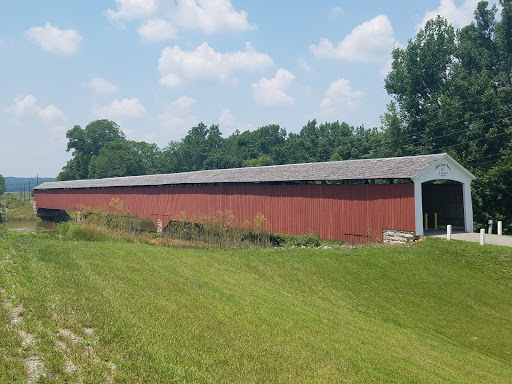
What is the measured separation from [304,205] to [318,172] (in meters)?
1.79

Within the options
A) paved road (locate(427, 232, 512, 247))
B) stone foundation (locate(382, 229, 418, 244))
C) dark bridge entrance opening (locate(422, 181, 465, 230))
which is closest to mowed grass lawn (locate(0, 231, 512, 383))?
paved road (locate(427, 232, 512, 247))

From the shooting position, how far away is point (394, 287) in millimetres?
10852

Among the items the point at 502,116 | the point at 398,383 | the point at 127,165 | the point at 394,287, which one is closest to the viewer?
the point at 398,383

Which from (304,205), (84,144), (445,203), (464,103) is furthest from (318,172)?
(84,144)

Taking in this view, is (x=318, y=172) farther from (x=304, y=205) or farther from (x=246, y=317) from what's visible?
(x=246, y=317)

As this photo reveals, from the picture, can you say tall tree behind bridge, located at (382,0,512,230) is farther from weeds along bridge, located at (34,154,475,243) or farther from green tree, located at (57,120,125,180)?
green tree, located at (57,120,125,180)

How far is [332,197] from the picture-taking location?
18.9 m

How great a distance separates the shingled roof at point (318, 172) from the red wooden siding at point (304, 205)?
53cm

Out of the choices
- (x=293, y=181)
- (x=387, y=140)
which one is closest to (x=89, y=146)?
(x=387, y=140)

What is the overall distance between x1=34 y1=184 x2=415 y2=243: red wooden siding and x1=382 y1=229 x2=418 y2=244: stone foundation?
0.56 ft

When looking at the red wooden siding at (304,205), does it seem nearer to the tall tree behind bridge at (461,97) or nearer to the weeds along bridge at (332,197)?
the weeds along bridge at (332,197)

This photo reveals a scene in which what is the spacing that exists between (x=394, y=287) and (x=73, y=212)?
37.3 m

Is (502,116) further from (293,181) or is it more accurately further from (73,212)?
(73,212)

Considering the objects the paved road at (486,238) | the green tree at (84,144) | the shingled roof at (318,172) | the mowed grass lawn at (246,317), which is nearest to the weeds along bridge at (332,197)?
the shingled roof at (318,172)
